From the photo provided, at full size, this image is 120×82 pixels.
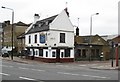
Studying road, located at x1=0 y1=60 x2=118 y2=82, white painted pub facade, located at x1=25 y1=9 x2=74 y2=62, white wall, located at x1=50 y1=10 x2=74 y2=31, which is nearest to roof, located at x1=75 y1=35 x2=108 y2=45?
white wall, located at x1=50 y1=10 x2=74 y2=31

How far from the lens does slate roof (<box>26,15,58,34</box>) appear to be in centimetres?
5184

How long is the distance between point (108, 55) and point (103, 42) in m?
3.04

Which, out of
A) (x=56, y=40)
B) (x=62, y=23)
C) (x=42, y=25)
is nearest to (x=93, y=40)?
(x=42, y=25)

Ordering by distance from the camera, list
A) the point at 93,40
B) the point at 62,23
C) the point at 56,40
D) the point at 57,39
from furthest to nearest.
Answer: the point at 93,40, the point at 62,23, the point at 57,39, the point at 56,40

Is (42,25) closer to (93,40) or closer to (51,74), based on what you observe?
(93,40)

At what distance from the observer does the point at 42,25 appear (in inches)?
2147

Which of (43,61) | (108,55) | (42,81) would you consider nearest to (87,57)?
(108,55)

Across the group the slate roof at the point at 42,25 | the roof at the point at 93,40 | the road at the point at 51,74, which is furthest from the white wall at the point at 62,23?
the road at the point at 51,74

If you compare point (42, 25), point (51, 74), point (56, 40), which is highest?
point (42, 25)

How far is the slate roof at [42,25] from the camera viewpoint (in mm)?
51844

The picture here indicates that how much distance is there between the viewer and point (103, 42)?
6372cm

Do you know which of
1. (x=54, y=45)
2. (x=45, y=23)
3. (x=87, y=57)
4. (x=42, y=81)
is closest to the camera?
(x=42, y=81)

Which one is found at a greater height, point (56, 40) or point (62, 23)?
point (62, 23)

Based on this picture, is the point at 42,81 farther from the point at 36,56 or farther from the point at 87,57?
the point at 87,57
